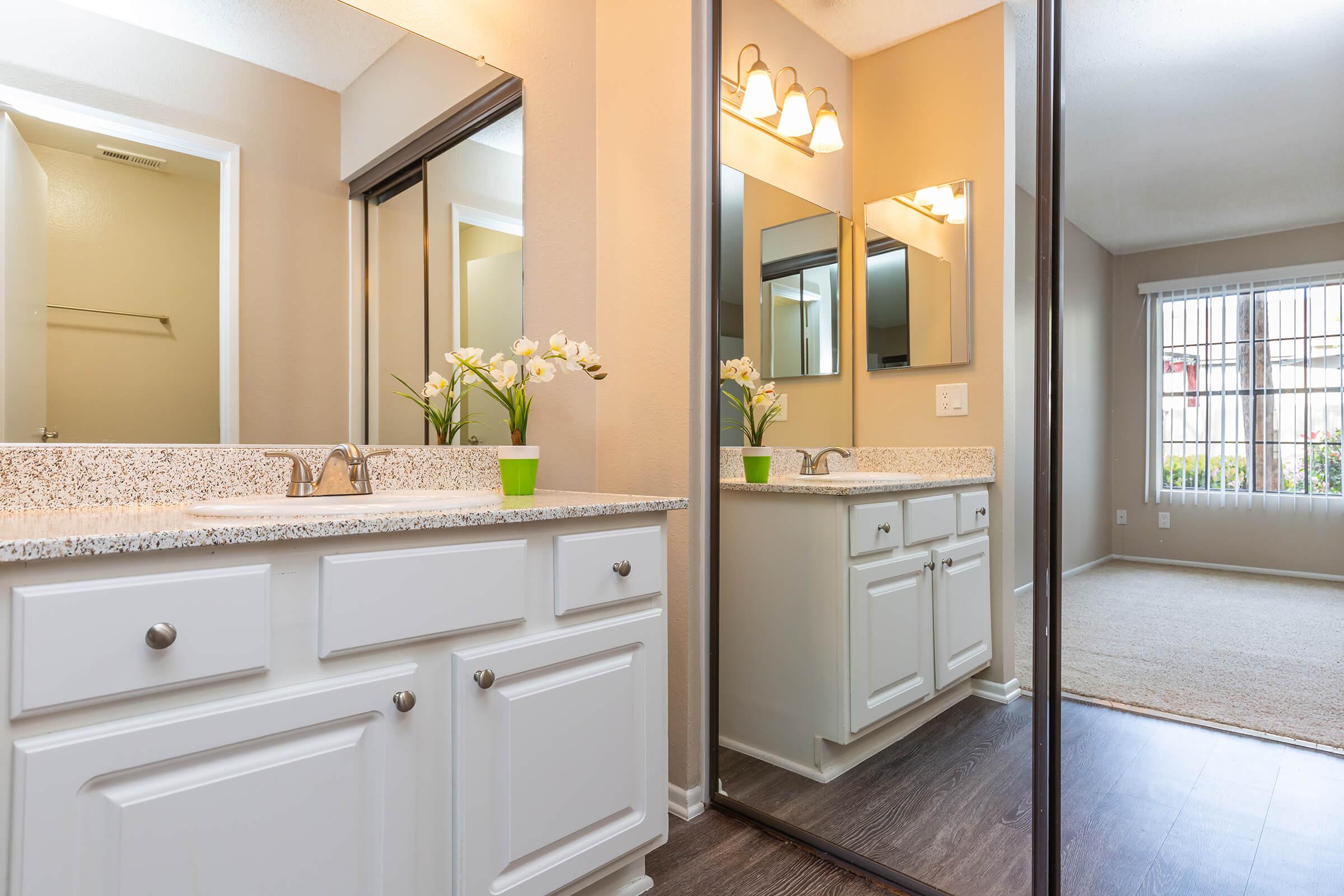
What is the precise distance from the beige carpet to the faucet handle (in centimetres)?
146

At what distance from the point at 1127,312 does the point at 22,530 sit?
1.79m

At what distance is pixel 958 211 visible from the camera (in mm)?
1522

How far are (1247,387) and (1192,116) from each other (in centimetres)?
50

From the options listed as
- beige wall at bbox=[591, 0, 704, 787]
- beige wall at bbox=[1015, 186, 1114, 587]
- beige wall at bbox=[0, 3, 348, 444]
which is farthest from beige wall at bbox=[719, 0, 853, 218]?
beige wall at bbox=[0, 3, 348, 444]

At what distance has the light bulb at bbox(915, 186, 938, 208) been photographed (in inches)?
61.1

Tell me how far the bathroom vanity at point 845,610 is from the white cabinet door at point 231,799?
3.28 feet

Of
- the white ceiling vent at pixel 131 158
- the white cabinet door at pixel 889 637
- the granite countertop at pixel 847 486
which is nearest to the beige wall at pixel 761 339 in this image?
the granite countertop at pixel 847 486

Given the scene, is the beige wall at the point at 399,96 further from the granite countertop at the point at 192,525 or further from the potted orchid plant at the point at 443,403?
the granite countertop at the point at 192,525

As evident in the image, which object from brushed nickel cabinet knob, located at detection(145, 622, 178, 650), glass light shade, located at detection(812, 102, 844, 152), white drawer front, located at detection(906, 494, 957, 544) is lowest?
brushed nickel cabinet knob, located at detection(145, 622, 178, 650)

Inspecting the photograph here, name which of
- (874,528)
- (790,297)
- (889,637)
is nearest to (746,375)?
(790,297)

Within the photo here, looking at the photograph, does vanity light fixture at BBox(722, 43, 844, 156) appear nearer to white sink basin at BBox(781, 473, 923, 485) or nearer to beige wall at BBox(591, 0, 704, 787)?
beige wall at BBox(591, 0, 704, 787)

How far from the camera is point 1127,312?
1.38m

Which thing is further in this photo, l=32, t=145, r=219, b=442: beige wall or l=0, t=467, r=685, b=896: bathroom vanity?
l=32, t=145, r=219, b=442: beige wall

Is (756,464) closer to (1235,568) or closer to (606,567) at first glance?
(606,567)
